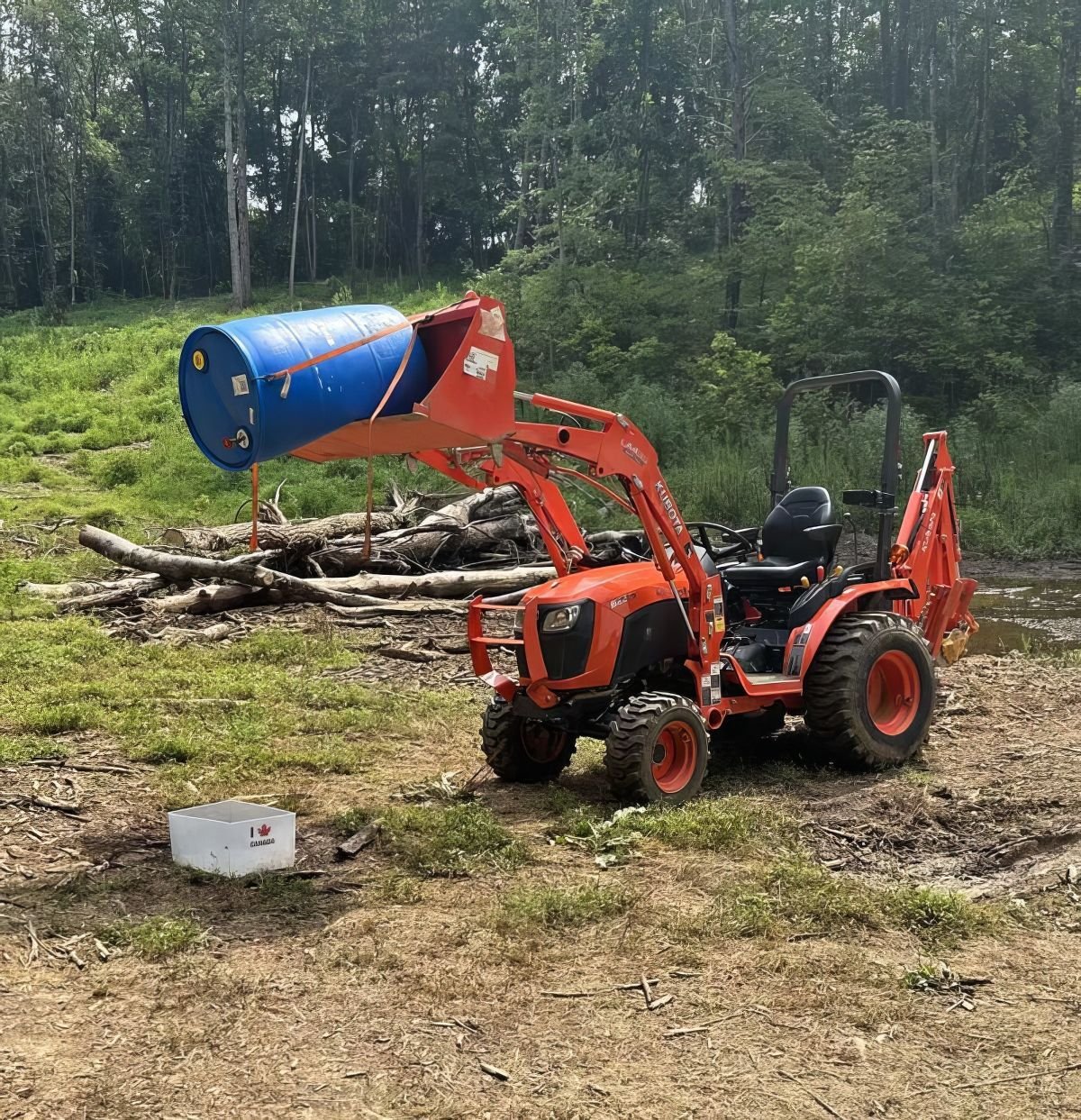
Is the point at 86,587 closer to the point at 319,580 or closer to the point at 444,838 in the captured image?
the point at 319,580

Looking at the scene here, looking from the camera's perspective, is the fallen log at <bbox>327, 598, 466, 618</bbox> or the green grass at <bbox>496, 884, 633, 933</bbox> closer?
the green grass at <bbox>496, 884, 633, 933</bbox>

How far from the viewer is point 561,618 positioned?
6.62 meters

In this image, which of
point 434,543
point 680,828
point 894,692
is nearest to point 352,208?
point 434,543

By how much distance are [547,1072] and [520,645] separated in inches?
134

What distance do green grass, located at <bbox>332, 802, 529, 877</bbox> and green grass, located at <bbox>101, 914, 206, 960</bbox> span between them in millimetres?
1195

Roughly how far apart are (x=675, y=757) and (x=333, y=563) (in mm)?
8343

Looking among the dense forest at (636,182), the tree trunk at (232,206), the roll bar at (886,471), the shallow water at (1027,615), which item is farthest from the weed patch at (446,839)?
the tree trunk at (232,206)

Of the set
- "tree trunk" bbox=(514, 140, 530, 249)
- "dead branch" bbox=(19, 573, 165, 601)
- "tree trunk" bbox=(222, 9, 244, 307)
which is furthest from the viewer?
"tree trunk" bbox=(222, 9, 244, 307)

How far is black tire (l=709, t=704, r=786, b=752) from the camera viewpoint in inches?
306

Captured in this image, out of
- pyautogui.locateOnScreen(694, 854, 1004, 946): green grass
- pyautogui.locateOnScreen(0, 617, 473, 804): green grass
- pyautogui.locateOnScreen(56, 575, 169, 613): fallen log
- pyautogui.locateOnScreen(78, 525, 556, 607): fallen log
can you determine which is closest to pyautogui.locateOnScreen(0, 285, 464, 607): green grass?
pyautogui.locateOnScreen(56, 575, 169, 613): fallen log

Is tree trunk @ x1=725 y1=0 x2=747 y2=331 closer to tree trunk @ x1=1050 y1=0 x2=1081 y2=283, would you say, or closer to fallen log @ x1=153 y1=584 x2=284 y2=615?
tree trunk @ x1=1050 y1=0 x2=1081 y2=283

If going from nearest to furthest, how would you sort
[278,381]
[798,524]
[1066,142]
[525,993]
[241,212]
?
[525,993] → [278,381] → [798,524] → [1066,142] → [241,212]

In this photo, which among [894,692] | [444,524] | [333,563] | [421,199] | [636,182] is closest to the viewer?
[894,692]

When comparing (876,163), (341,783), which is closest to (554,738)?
(341,783)
